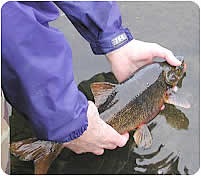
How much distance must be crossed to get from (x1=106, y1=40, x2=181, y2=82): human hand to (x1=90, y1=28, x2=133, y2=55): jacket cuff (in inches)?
0.8

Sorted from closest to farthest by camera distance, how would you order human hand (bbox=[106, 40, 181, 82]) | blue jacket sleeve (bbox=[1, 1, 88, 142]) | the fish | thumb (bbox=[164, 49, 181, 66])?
blue jacket sleeve (bbox=[1, 1, 88, 142]) → the fish → human hand (bbox=[106, 40, 181, 82]) → thumb (bbox=[164, 49, 181, 66])

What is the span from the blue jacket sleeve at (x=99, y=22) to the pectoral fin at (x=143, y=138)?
0.37 meters

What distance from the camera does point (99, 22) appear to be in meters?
2.17

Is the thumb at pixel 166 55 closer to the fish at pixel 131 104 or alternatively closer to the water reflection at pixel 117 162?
the fish at pixel 131 104

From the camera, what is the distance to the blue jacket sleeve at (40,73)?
1.61 meters

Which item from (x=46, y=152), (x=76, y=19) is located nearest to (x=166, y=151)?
(x=46, y=152)

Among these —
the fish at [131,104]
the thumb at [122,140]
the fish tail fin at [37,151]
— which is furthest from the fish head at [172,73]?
the fish tail fin at [37,151]

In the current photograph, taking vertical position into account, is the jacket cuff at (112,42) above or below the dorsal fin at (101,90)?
above

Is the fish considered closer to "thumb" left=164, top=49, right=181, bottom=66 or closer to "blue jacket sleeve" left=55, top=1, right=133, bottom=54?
"thumb" left=164, top=49, right=181, bottom=66

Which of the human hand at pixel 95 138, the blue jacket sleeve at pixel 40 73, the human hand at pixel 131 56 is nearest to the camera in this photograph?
the blue jacket sleeve at pixel 40 73

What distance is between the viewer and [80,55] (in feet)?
8.71

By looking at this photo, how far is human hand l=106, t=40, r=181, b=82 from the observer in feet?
7.52

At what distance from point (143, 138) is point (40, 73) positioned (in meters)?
0.74

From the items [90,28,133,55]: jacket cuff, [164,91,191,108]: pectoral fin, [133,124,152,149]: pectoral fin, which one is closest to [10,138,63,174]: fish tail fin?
[133,124,152,149]: pectoral fin
